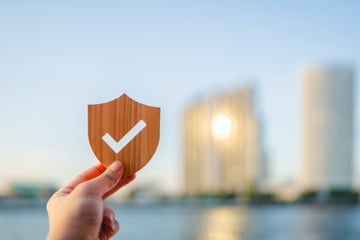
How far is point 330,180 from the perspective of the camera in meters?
31.7

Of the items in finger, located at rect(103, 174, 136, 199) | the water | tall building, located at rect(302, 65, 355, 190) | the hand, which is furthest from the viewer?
tall building, located at rect(302, 65, 355, 190)

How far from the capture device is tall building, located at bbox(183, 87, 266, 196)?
27984mm

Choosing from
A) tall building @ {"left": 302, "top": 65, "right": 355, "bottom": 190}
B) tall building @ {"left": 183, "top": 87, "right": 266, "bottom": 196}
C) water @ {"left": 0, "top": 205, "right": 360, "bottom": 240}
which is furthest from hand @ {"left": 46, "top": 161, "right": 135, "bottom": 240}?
tall building @ {"left": 302, "top": 65, "right": 355, "bottom": 190}

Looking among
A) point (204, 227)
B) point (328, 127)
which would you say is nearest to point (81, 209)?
point (204, 227)

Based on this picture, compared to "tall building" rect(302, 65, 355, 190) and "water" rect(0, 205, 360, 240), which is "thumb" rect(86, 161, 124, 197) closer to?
"water" rect(0, 205, 360, 240)

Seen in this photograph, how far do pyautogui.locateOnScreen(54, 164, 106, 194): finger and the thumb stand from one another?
0.10ft

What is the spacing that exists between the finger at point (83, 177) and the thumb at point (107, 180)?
0.10 ft

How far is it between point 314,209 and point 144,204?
13939mm

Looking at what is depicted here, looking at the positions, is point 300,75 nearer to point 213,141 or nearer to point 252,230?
point 213,141

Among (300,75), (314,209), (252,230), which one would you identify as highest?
(300,75)

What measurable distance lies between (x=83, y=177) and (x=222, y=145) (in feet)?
93.8

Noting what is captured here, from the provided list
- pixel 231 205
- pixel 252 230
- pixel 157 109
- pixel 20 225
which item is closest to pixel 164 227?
pixel 252 230

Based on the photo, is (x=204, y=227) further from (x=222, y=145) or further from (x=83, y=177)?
(x=83, y=177)

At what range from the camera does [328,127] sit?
34906 millimetres
